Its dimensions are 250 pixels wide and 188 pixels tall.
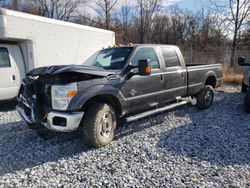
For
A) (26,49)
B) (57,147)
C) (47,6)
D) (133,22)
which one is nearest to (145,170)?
(57,147)

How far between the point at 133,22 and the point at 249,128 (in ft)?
91.9

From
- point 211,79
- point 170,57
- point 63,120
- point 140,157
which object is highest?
point 170,57

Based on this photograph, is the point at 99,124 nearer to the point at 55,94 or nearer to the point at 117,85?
the point at 117,85

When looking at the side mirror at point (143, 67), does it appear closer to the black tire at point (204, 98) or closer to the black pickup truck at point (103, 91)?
the black pickup truck at point (103, 91)

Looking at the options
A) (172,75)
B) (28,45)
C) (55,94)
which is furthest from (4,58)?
(172,75)

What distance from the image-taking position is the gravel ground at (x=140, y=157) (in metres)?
3.23

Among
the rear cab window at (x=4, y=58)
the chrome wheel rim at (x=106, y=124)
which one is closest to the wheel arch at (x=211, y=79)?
the chrome wheel rim at (x=106, y=124)

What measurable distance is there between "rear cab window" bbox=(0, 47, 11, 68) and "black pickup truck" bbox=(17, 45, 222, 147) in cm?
246

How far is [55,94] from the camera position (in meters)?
3.84

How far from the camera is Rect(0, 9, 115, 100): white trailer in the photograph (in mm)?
6773

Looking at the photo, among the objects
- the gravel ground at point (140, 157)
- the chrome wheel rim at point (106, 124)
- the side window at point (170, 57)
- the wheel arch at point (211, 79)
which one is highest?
the side window at point (170, 57)

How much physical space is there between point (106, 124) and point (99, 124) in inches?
9.6

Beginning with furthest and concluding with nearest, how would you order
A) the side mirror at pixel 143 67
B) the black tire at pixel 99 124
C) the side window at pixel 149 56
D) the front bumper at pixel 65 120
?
the side window at pixel 149 56
the side mirror at pixel 143 67
the black tire at pixel 99 124
the front bumper at pixel 65 120

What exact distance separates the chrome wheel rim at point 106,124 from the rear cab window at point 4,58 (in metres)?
4.19
